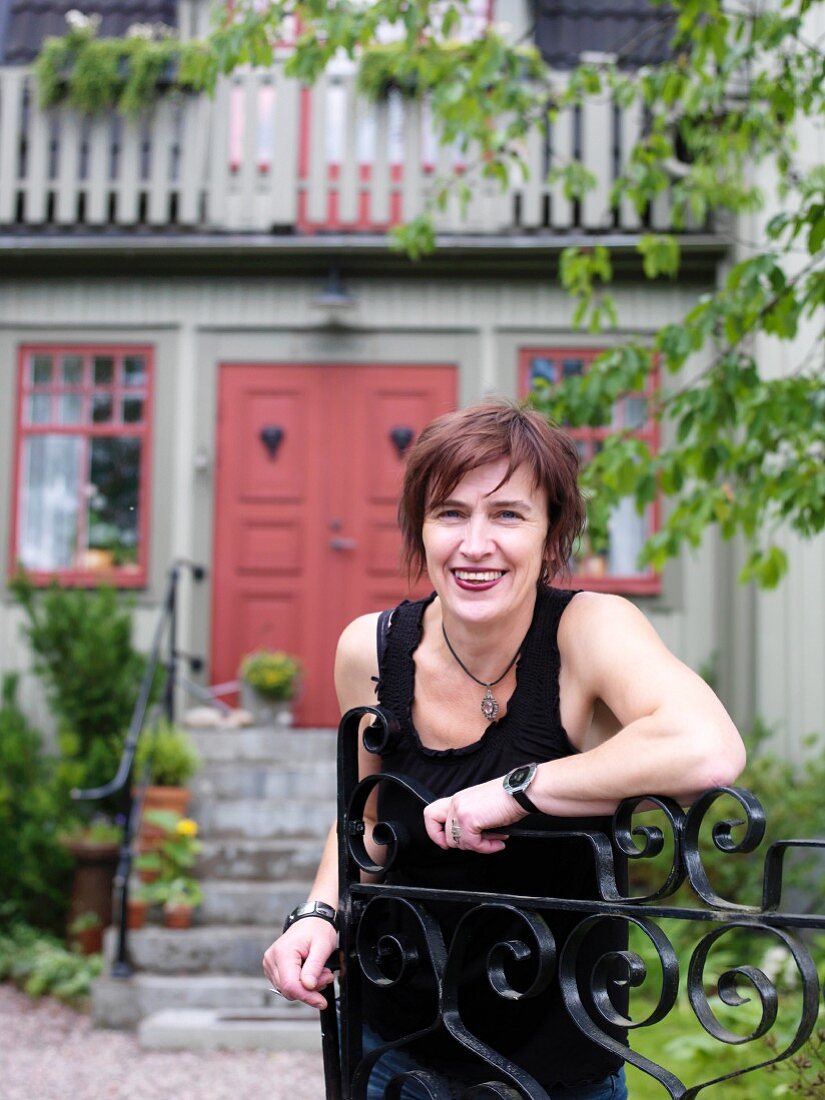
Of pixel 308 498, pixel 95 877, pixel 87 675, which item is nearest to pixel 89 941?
pixel 95 877

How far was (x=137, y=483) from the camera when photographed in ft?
27.2

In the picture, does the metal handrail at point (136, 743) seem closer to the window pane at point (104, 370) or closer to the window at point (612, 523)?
the window pane at point (104, 370)

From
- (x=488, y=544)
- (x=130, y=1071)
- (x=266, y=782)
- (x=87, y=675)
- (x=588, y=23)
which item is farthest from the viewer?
(x=588, y=23)

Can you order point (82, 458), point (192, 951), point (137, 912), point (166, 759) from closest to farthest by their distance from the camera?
point (192, 951) < point (137, 912) < point (166, 759) < point (82, 458)

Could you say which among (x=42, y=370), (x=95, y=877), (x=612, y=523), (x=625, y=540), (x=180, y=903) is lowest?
(x=95, y=877)

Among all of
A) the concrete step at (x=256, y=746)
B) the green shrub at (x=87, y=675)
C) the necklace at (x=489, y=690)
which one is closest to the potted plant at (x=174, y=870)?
the concrete step at (x=256, y=746)

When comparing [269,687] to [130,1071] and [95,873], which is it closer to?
[95,873]

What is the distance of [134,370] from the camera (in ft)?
27.5

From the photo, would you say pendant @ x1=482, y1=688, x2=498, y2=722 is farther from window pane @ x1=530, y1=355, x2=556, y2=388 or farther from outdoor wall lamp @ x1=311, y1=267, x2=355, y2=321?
window pane @ x1=530, y1=355, x2=556, y2=388

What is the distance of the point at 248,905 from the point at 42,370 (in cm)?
410

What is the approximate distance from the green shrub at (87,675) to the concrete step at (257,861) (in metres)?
1.14

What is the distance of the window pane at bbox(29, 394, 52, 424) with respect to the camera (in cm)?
834

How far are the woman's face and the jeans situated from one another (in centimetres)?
65

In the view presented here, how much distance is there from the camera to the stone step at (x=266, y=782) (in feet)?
22.9
